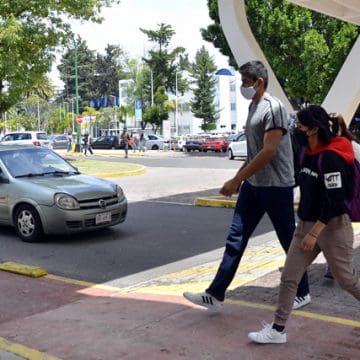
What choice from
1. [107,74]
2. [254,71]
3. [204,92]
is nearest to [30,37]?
[254,71]

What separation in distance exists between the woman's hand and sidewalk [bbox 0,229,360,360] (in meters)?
0.75

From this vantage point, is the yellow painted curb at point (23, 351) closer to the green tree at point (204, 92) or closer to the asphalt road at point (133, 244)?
the asphalt road at point (133, 244)

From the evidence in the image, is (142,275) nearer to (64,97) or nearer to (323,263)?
(323,263)

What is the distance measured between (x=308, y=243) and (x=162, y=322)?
1.54 meters

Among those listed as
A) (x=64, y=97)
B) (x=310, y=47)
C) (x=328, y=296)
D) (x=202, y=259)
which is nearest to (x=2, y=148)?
(x=202, y=259)

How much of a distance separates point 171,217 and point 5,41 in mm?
12584

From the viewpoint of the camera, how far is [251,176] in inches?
170

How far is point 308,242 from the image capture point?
3709mm

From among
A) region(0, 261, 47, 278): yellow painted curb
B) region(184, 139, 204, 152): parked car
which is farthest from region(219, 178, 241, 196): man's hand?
region(184, 139, 204, 152): parked car

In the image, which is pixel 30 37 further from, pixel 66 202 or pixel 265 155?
pixel 265 155

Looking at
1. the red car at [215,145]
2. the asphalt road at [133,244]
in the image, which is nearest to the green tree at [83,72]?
the red car at [215,145]

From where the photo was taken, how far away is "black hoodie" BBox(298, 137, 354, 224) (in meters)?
3.60

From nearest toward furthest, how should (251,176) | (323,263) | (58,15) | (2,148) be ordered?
1. (251,176)
2. (323,263)
3. (2,148)
4. (58,15)

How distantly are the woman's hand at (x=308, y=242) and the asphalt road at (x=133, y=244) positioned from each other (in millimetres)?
2971
